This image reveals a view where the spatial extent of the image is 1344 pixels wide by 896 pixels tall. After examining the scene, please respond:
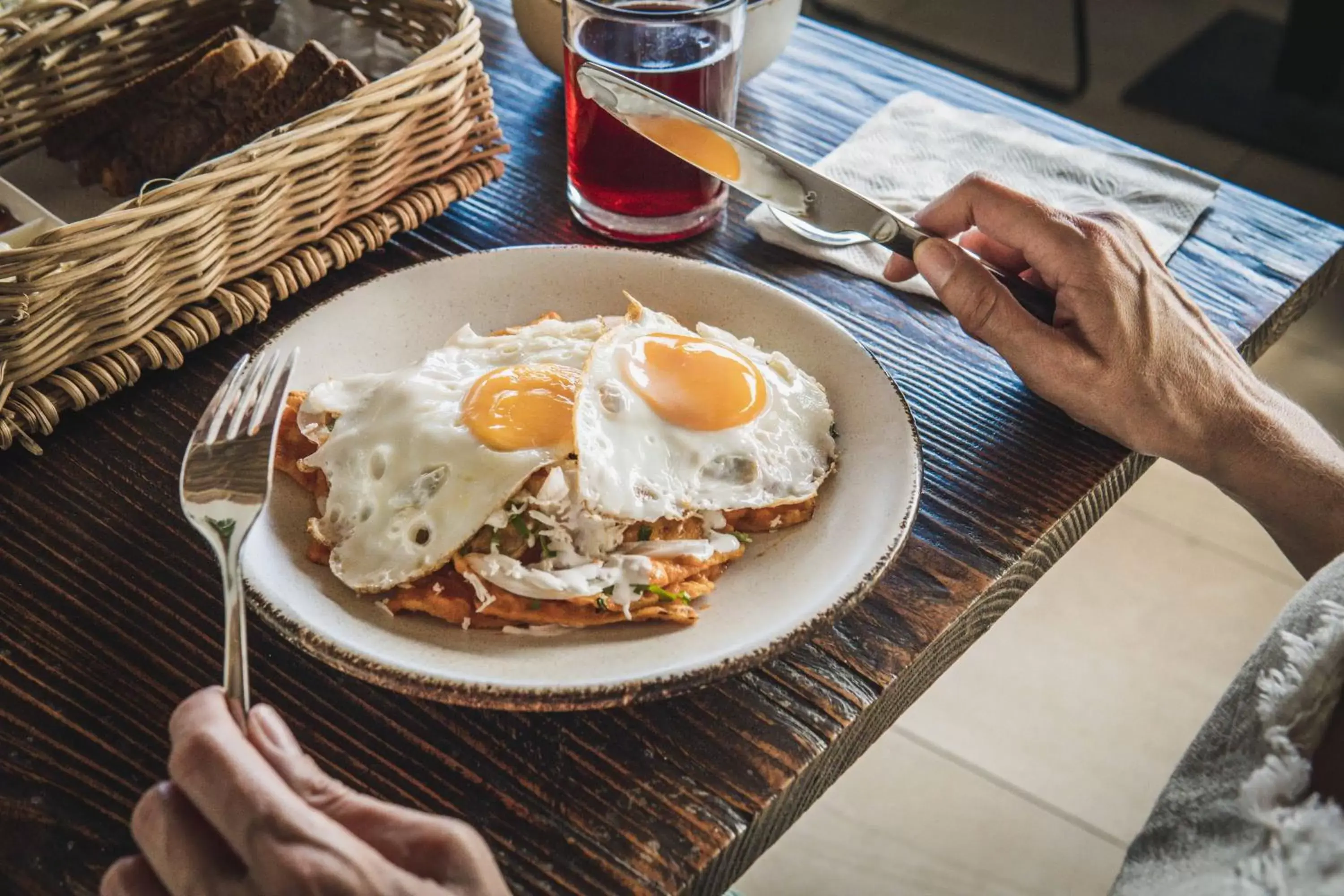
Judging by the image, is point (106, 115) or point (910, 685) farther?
point (106, 115)

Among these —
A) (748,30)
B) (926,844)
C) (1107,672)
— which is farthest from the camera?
(1107,672)

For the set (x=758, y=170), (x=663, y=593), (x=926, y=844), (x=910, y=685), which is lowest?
(x=926, y=844)

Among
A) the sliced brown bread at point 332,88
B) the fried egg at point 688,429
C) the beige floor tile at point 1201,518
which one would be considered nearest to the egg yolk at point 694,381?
the fried egg at point 688,429

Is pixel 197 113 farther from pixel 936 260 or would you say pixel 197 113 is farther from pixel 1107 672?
pixel 1107 672

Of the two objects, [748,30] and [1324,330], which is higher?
[748,30]

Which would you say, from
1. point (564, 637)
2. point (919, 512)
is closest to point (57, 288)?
point (564, 637)

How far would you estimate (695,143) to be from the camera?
138cm

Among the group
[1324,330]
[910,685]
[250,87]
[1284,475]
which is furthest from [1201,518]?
[250,87]

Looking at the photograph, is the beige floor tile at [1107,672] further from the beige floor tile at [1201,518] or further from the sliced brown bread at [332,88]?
the sliced brown bread at [332,88]

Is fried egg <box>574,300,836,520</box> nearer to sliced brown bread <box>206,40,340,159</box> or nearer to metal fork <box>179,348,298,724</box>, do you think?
metal fork <box>179,348,298,724</box>

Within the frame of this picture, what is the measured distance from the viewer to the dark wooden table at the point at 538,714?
3.02ft

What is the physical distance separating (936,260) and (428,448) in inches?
23.7

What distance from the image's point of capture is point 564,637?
99 centimetres

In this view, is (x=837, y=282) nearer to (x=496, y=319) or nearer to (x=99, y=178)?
(x=496, y=319)
